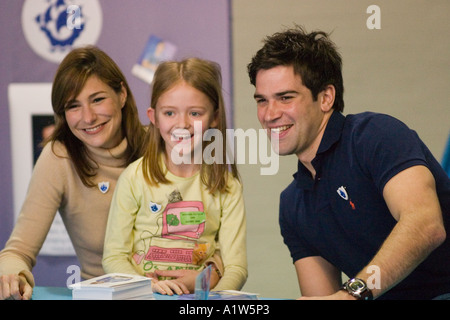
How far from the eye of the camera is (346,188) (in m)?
2.12

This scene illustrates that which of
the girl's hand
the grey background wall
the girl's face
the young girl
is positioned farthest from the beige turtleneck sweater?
the grey background wall

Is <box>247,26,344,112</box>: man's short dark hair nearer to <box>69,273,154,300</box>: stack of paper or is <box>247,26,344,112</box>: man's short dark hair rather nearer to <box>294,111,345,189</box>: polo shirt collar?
<box>294,111,345,189</box>: polo shirt collar

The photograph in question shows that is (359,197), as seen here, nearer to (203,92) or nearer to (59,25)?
(203,92)

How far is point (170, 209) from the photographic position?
2.34 meters

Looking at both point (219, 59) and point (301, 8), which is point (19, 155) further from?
point (301, 8)

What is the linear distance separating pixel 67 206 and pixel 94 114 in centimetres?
39

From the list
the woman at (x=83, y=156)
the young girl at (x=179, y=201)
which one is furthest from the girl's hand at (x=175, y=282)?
the woman at (x=83, y=156)

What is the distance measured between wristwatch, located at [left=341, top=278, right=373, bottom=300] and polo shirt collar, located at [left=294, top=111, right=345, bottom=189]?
0.55m

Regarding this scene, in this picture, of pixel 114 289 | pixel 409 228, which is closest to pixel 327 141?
pixel 409 228

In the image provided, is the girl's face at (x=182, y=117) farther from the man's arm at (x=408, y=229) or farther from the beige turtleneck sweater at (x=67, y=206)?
the man's arm at (x=408, y=229)

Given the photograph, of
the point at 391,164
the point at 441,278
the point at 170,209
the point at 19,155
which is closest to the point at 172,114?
the point at 170,209

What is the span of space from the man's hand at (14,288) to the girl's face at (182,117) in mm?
724

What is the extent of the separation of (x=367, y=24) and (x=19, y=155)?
2.15 meters

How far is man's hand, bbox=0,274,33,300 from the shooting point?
6.52 ft
